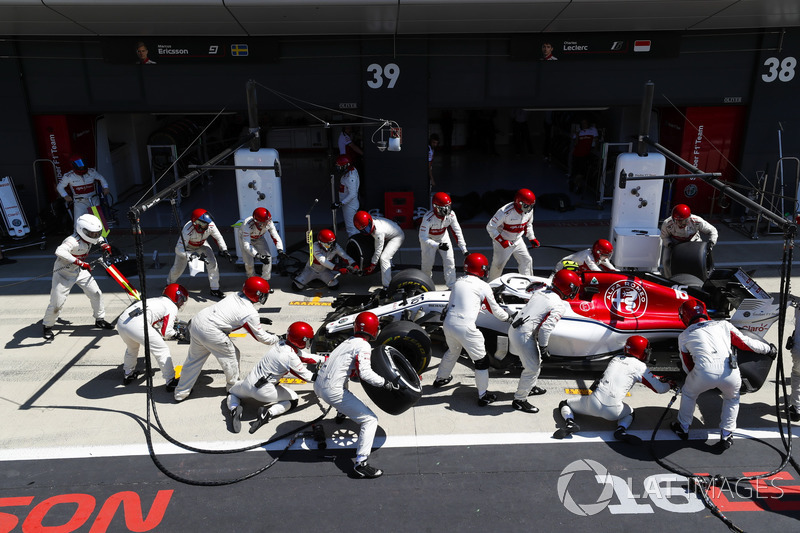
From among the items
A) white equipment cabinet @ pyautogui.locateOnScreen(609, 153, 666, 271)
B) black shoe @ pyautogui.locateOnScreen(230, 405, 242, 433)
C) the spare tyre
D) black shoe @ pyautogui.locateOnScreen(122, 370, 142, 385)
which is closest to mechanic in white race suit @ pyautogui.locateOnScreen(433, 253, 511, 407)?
black shoe @ pyautogui.locateOnScreen(230, 405, 242, 433)

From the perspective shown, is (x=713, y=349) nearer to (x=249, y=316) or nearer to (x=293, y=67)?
(x=249, y=316)

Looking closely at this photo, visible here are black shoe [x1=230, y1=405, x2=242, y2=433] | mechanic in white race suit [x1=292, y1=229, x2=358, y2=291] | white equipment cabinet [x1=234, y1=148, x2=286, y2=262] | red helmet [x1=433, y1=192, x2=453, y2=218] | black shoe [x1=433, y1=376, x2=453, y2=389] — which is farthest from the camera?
white equipment cabinet [x1=234, y1=148, x2=286, y2=262]

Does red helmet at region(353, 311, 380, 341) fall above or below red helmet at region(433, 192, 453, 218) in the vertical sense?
below

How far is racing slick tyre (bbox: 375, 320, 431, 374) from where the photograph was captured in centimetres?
816

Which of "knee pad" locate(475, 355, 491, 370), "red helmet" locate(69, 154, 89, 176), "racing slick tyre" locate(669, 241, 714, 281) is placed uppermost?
"red helmet" locate(69, 154, 89, 176)

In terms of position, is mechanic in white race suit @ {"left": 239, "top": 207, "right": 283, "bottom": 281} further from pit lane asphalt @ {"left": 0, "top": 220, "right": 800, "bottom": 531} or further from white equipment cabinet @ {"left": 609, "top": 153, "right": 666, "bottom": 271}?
white equipment cabinet @ {"left": 609, "top": 153, "right": 666, "bottom": 271}

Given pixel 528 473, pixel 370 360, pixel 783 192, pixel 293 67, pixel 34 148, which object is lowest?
pixel 528 473

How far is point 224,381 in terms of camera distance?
8594mm

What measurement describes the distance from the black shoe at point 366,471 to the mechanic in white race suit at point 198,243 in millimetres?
5064

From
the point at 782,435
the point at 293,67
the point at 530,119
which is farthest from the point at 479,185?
the point at 782,435

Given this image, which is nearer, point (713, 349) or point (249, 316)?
point (713, 349)

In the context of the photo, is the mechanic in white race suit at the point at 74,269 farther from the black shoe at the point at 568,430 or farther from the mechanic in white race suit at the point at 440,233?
the black shoe at the point at 568,430

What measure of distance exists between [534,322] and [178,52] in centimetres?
965

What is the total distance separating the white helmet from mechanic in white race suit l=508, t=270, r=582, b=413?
19.2 feet
